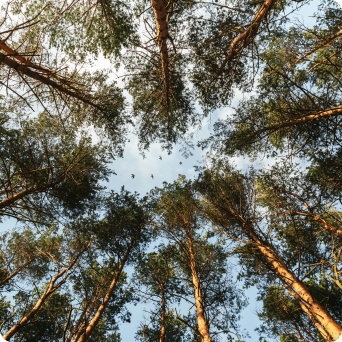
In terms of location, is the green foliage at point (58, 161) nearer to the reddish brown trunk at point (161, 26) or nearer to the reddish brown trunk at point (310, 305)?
the reddish brown trunk at point (161, 26)

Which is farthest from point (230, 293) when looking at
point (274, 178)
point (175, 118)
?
point (175, 118)

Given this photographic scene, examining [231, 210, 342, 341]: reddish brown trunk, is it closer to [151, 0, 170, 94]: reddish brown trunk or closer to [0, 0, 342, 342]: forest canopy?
[0, 0, 342, 342]: forest canopy

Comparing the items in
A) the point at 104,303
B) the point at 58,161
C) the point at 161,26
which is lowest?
the point at 161,26

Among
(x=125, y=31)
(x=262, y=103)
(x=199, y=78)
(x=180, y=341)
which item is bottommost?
(x=180, y=341)

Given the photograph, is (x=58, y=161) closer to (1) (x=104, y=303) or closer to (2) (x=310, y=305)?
(1) (x=104, y=303)

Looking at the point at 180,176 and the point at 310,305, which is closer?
the point at 310,305

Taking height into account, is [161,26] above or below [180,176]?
below

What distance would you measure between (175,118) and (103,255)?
6.82 meters

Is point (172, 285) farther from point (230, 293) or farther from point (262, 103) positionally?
point (262, 103)

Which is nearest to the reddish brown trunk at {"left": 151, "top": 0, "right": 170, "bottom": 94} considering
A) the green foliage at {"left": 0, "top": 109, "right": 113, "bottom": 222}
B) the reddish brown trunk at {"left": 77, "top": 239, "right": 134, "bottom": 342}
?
the green foliage at {"left": 0, "top": 109, "right": 113, "bottom": 222}

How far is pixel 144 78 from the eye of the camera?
5.94 meters

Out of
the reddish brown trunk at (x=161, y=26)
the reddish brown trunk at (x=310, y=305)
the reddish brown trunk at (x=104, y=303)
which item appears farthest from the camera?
the reddish brown trunk at (x=104, y=303)

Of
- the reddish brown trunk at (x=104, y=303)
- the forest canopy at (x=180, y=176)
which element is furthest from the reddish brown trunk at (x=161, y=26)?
the reddish brown trunk at (x=104, y=303)

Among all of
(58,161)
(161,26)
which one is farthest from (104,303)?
(161,26)
